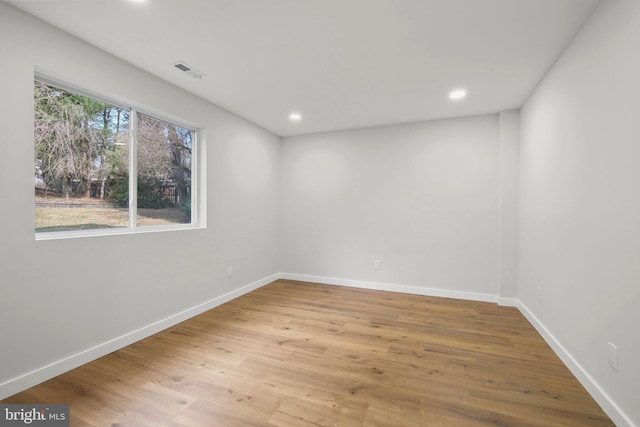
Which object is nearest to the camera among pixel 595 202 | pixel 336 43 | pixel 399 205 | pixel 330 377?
pixel 595 202

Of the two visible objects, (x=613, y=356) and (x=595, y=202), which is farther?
(x=595, y=202)

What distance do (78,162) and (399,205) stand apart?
3649mm

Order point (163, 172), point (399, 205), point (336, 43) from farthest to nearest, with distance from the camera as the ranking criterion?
point (399, 205) → point (163, 172) → point (336, 43)

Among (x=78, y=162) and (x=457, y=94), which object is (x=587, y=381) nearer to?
(x=457, y=94)

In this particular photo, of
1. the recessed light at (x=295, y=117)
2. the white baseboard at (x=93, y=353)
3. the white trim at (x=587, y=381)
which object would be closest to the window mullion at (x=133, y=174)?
the white baseboard at (x=93, y=353)

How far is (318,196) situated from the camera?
462 centimetres

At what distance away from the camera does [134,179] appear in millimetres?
2631

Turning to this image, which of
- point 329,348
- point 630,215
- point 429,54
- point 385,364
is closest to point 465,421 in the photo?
point 385,364

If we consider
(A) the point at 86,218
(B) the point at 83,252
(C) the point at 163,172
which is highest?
(C) the point at 163,172

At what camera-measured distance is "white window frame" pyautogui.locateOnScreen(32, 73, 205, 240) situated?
6.87 ft

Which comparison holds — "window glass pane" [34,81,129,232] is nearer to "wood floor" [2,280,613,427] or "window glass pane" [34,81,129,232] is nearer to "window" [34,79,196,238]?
"window" [34,79,196,238]

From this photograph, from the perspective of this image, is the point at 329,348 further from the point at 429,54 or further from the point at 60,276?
the point at 429,54

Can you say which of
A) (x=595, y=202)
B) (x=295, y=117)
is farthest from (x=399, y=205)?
(x=595, y=202)

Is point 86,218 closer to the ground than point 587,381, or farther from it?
farther from it
